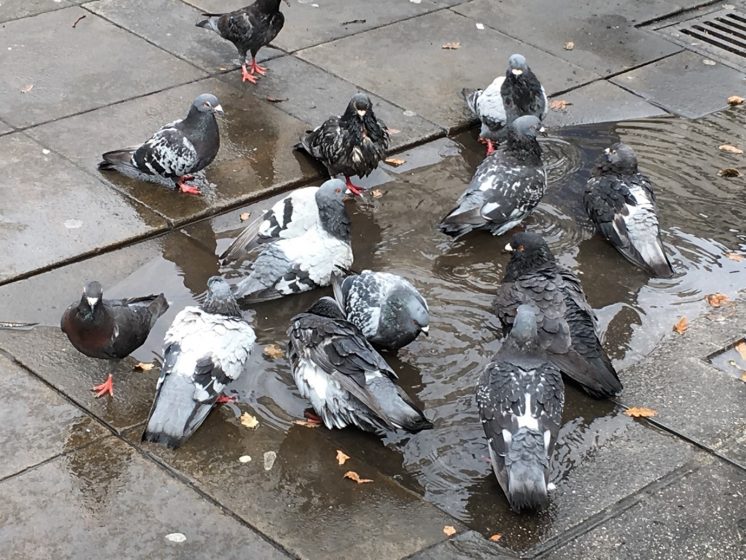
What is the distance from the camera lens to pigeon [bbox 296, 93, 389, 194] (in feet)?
25.5

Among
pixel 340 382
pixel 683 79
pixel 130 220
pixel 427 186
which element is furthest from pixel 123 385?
pixel 683 79

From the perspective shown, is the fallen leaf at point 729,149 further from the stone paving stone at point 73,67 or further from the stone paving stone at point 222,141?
the stone paving stone at point 73,67

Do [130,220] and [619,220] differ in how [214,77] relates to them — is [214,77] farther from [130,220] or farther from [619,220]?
[619,220]

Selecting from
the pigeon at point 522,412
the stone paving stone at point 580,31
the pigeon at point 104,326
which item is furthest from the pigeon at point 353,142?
the stone paving stone at point 580,31

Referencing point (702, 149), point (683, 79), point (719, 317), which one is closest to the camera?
point (719, 317)

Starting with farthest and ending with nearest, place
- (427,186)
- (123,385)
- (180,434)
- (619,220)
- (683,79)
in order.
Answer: (683,79) < (427,186) < (619,220) < (123,385) < (180,434)

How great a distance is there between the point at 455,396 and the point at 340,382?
2.67 feet

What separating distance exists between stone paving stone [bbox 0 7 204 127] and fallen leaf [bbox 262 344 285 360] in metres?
3.21

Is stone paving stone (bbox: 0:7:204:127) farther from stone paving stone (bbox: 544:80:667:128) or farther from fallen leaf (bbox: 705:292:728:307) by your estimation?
fallen leaf (bbox: 705:292:728:307)

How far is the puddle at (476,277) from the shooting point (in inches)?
227

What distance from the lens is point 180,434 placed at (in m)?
5.61

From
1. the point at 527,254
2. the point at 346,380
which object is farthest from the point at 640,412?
the point at 346,380

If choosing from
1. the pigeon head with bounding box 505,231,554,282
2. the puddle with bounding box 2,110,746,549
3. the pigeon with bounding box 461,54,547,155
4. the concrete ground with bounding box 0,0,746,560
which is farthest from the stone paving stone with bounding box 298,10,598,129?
the pigeon head with bounding box 505,231,554,282

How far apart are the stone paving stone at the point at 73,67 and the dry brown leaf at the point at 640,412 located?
191 inches
